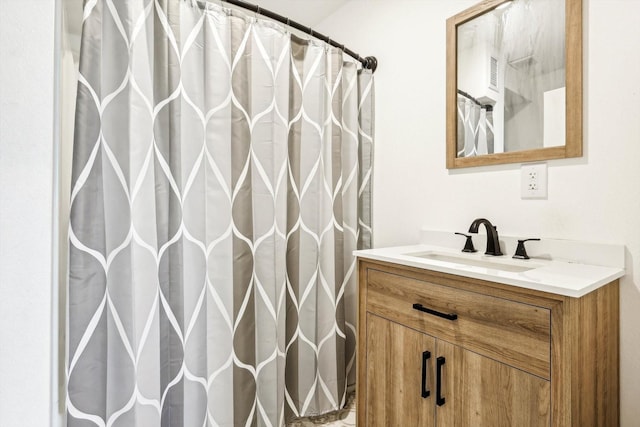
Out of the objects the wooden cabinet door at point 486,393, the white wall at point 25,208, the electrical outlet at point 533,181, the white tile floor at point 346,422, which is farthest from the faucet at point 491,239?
the white wall at point 25,208

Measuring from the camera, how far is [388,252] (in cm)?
139

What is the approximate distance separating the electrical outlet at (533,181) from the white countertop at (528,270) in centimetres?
25

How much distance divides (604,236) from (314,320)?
3.96 feet

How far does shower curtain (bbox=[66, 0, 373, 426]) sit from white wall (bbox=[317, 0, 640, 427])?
1.00ft

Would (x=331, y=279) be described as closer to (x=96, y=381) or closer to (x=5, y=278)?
(x=96, y=381)

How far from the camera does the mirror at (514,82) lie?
45.3 inches

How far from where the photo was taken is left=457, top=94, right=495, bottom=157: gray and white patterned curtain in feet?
4.55

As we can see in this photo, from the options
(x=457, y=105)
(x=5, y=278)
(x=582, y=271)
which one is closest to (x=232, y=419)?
(x=5, y=278)

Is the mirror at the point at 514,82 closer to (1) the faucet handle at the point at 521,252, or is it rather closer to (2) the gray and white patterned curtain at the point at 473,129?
(2) the gray and white patterned curtain at the point at 473,129

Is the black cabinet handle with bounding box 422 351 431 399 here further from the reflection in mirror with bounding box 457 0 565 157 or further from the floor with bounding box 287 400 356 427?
the reflection in mirror with bounding box 457 0 565 157

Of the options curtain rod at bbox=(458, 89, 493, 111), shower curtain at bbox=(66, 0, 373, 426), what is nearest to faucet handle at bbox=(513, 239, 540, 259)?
curtain rod at bbox=(458, 89, 493, 111)

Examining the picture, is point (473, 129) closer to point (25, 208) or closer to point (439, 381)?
point (439, 381)

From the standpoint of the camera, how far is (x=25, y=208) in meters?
0.56

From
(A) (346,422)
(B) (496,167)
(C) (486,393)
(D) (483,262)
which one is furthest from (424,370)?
(B) (496,167)
